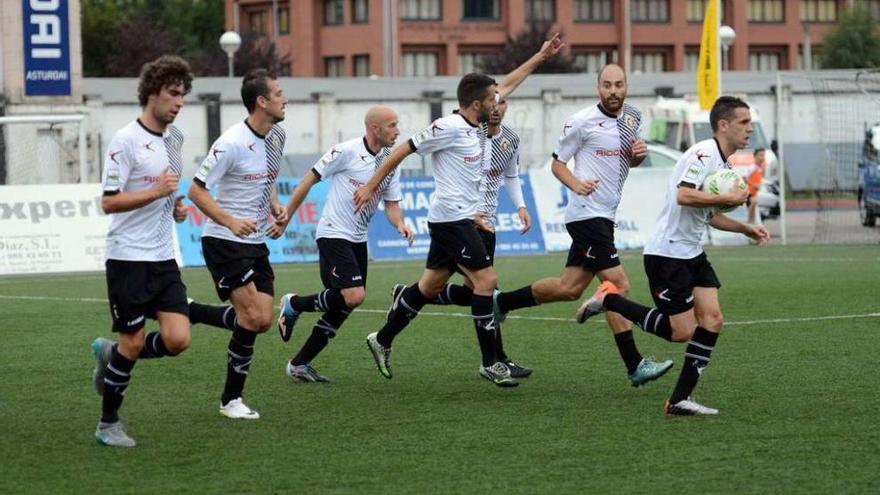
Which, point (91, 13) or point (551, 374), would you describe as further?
point (91, 13)

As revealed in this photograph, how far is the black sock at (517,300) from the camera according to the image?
38.9 feet

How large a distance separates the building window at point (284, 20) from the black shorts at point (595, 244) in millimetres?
71935

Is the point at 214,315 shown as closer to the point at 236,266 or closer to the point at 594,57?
the point at 236,266

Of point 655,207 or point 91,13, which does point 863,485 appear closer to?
point 655,207

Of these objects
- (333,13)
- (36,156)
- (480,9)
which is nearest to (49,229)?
(36,156)

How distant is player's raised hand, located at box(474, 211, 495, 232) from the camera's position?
11.4 metres

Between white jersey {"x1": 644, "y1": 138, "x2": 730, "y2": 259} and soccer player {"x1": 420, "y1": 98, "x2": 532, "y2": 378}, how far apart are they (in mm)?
1912

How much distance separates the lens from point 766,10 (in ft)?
276

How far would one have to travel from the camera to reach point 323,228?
12.0 meters

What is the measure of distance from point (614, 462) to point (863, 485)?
127cm

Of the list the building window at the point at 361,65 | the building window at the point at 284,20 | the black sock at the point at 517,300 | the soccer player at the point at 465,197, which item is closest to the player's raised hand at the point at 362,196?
the soccer player at the point at 465,197

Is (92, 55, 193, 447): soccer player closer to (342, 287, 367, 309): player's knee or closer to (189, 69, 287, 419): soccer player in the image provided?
(189, 69, 287, 419): soccer player

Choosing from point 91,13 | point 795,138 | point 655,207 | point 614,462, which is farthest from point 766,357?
point 91,13

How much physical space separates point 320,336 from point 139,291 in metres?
2.92
